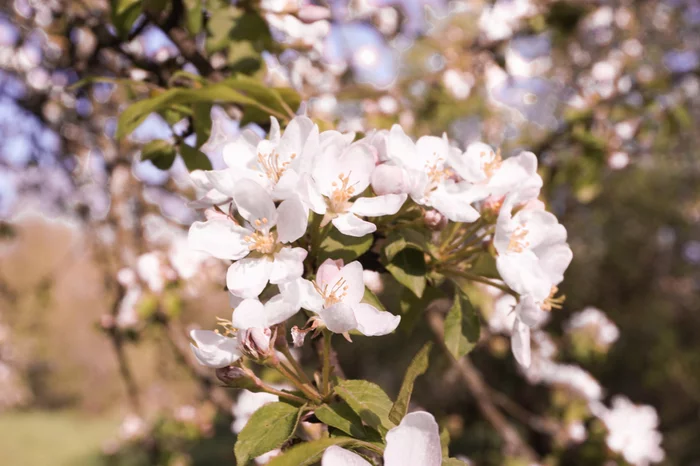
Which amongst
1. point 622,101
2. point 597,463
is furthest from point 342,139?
point 597,463

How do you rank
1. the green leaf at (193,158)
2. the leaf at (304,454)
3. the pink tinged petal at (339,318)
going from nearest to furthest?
1. the leaf at (304,454)
2. the pink tinged petal at (339,318)
3. the green leaf at (193,158)

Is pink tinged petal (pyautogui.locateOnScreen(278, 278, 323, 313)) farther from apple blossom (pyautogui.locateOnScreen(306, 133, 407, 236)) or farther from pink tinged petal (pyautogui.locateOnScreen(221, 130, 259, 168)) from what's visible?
pink tinged petal (pyautogui.locateOnScreen(221, 130, 259, 168))

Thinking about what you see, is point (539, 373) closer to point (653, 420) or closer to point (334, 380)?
point (653, 420)

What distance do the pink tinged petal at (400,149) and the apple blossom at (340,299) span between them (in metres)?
0.19

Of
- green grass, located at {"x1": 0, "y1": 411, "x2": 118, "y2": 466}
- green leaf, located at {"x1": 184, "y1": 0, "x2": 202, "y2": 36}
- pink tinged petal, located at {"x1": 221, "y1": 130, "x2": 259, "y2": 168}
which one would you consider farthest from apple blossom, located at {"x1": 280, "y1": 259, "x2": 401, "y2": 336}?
green grass, located at {"x1": 0, "y1": 411, "x2": 118, "y2": 466}

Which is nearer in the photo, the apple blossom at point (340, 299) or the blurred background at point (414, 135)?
the apple blossom at point (340, 299)

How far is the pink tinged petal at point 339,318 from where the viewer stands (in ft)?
1.98

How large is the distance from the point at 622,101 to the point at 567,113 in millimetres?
341

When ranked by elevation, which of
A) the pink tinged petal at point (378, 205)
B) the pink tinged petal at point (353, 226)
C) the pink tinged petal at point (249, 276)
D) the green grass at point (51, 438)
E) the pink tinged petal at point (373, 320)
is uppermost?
the pink tinged petal at point (378, 205)

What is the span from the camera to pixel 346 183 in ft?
2.41

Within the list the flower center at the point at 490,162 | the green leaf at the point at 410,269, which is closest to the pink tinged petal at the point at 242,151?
the green leaf at the point at 410,269

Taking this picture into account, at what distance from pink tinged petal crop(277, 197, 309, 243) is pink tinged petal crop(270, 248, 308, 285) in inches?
0.7

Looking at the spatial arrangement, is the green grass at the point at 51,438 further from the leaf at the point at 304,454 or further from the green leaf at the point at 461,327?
the leaf at the point at 304,454

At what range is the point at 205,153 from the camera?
939 mm
